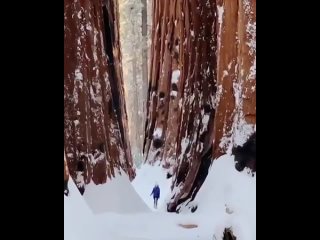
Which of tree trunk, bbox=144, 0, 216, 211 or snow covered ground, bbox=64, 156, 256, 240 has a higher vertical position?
tree trunk, bbox=144, 0, 216, 211

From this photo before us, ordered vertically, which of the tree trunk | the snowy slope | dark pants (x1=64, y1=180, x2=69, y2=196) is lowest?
the snowy slope

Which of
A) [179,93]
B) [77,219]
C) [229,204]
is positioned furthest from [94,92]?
[229,204]

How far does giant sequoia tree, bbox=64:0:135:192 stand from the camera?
1412 millimetres

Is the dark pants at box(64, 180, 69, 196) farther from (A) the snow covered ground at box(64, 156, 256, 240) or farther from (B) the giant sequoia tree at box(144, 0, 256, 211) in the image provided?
(B) the giant sequoia tree at box(144, 0, 256, 211)

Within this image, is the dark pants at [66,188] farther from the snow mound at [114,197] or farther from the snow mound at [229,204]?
the snow mound at [229,204]

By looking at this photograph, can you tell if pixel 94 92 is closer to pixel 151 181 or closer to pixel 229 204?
pixel 151 181

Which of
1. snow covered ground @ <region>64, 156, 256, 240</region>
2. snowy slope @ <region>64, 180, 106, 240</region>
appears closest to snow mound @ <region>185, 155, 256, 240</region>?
snow covered ground @ <region>64, 156, 256, 240</region>

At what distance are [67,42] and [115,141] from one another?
0.28 meters

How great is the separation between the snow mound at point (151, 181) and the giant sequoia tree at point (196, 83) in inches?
0.7

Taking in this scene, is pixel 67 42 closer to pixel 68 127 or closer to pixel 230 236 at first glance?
pixel 68 127

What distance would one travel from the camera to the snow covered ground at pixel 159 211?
140 centimetres

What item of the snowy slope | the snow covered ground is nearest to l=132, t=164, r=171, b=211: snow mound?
the snow covered ground

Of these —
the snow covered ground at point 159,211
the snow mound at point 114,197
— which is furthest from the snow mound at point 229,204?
the snow mound at point 114,197

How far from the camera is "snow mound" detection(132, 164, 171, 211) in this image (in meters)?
1.40
